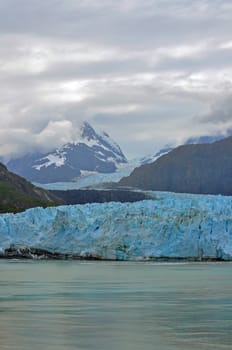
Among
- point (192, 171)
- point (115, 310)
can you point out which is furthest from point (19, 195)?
point (192, 171)

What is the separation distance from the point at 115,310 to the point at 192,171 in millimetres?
155398

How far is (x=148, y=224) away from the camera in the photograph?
42531 millimetres

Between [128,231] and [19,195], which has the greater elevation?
[19,195]

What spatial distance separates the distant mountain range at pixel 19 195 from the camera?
83125mm

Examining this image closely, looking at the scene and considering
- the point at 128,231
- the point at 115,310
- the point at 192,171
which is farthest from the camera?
the point at 192,171

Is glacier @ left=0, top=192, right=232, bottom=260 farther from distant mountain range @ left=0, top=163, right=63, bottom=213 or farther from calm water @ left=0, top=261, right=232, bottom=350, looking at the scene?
distant mountain range @ left=0, top=163, right=63, bottom=213

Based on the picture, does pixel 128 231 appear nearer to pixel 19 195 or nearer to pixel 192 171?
pixel 19 195

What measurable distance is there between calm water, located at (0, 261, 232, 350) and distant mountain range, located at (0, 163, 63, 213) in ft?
159

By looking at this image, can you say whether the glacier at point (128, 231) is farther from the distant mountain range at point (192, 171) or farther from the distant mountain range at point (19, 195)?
the distant mountain range at point (192, 171)

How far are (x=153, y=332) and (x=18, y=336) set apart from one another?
2.73 m

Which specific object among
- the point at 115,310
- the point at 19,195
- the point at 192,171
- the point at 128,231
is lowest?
the point at 115,310

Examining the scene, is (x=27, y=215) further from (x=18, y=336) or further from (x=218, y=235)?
(x=18, y=336)

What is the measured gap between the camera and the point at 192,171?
572 ft

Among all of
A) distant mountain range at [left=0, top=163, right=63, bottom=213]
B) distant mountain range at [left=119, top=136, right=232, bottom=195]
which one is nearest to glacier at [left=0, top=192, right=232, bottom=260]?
distant mountain range at [left=0, top=163, right=63, bottom=213]
